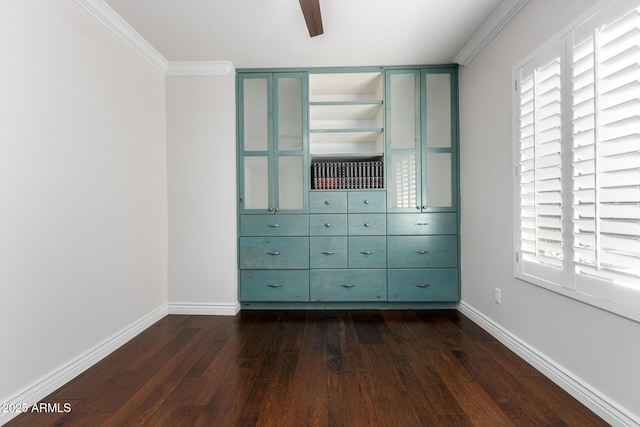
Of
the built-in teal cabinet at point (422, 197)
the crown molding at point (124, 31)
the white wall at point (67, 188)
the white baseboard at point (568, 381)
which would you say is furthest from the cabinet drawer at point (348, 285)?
the crown molding at point (124, 31)

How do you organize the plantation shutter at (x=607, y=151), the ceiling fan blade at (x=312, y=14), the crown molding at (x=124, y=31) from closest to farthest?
1. the plantation shutter at (x=607, y=151)
2. the ceiling fan blade at (x=312, y=14)
3. the crown molding at (x=124, y=31)

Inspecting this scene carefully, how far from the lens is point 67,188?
1.79m

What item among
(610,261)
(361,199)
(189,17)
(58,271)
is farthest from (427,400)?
(189,17)

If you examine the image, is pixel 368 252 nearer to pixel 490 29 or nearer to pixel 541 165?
pixel 541 165

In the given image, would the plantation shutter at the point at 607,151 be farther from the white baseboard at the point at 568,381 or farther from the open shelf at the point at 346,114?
the open shelf at the point at 346,114

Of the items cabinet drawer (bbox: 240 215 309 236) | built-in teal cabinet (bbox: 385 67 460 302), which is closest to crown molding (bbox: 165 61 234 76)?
cabinet drawer (bbox: 240 215 309 236)

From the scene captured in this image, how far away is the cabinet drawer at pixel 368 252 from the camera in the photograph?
2957mm

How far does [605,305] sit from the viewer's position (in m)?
1.39

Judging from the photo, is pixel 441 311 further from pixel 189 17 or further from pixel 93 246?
pixel 189 17

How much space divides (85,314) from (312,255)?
1.82 meters

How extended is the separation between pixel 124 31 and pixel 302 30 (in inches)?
54.4

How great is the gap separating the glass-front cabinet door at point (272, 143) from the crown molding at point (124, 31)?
2.50 ft

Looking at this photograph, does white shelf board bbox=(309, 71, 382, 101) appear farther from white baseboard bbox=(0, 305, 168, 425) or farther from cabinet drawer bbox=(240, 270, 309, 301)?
white baseboard bbox=(0, 305, 168, 425)

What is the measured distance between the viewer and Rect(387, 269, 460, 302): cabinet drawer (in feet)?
9.68
